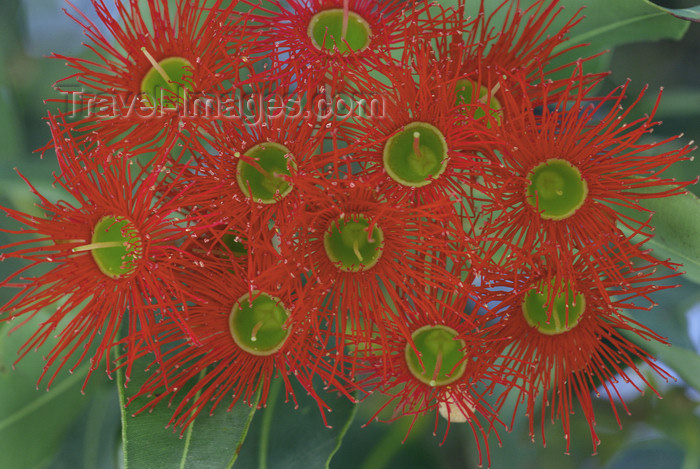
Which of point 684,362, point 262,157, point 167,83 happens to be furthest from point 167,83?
point 684,362

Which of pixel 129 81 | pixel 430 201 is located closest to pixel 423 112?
pixel 430 201

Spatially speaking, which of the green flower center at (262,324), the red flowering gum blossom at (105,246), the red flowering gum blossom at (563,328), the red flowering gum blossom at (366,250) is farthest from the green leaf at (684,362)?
the red flowering gum blossom at (105,246)

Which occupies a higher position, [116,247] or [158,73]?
[158,73]

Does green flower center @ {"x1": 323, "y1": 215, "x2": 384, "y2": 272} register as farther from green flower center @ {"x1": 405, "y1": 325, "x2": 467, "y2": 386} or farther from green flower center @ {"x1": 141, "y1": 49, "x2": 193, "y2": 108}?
green flower center @ {"x1": 141, "y1": 49, "x2": 193, "y2": 108}

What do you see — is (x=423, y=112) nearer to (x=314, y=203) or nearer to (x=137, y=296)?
(x=314, y=203)

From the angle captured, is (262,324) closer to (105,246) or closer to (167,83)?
(105,246)

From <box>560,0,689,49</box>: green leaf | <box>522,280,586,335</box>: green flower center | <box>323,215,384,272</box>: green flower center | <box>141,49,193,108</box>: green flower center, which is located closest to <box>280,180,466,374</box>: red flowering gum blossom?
<box>323,215,384,272</box>: green flower center

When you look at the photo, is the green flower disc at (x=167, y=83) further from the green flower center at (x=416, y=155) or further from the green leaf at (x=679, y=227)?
the green leaf at (x=679, y=227)
